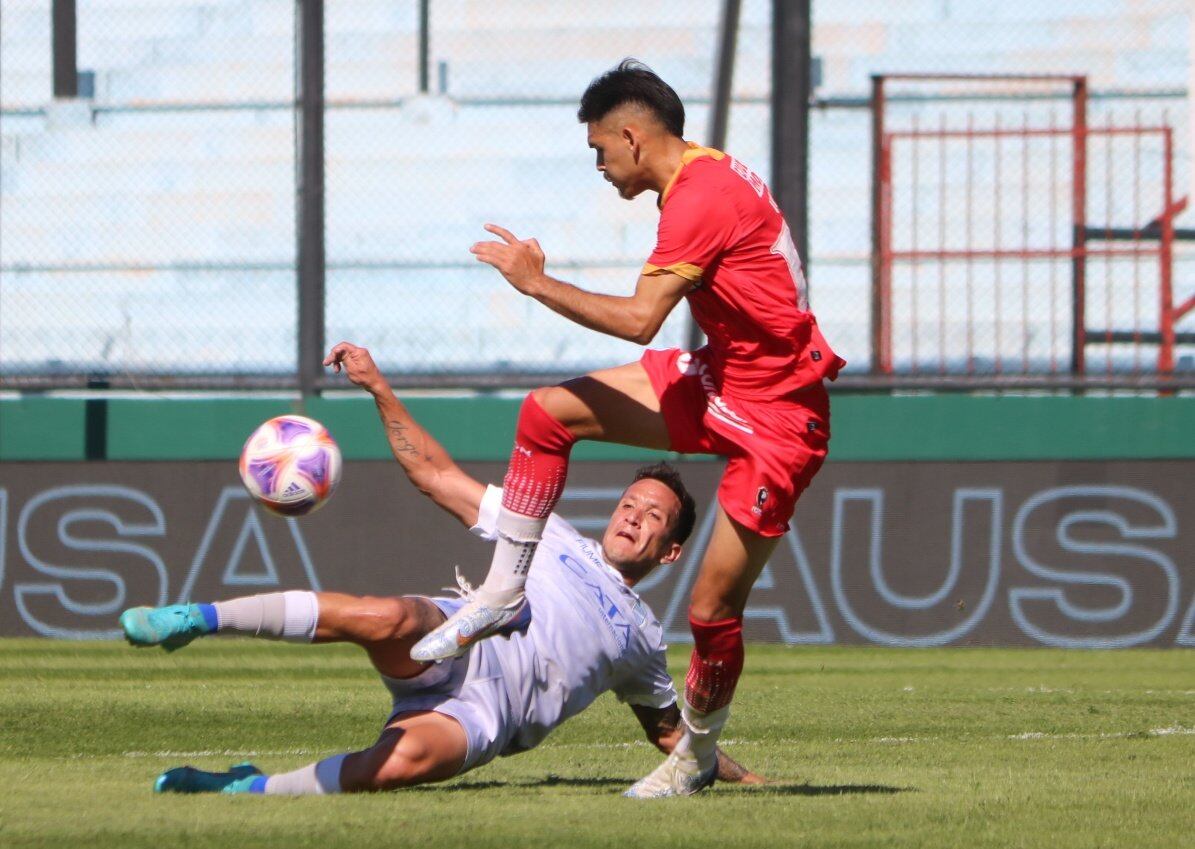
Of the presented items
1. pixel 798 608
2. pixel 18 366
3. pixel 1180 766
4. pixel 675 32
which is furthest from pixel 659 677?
pixel 675 32

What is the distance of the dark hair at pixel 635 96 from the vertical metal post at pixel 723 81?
5793mm

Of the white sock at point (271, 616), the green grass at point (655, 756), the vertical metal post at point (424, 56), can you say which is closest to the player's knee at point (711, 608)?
the green grass at point (655, 756)

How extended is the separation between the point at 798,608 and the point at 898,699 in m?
2.56

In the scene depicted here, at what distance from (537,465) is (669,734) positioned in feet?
3.11

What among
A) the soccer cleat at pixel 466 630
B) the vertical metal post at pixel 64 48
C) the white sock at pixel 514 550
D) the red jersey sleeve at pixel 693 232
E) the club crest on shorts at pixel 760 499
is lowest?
the soccer cleat at pixel 466 630

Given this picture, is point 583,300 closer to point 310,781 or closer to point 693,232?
point 693,232

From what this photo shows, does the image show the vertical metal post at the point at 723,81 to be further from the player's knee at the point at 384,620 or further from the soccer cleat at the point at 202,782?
the soccer cleat at the point at 202,782

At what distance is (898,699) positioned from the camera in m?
8.11

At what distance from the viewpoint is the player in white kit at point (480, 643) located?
4.68 metres

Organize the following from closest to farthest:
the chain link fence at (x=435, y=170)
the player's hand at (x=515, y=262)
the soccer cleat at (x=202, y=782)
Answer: the soccer cleat at (x=202, y=782) → the player's hand at (x=515, y=262) → the chain link fence at (x=435, y=170)

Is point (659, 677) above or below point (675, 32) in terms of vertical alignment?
below

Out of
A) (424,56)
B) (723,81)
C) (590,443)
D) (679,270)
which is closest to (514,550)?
(679,270)

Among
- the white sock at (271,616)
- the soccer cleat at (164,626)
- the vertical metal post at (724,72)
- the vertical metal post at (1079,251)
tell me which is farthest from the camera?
the vertical metal post at (1079,251)

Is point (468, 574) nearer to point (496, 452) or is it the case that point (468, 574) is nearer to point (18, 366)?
point (496, 452)
